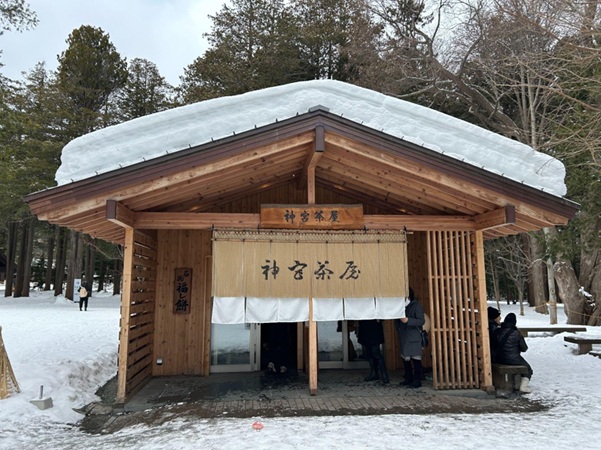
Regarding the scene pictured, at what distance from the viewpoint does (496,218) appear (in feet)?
22.0

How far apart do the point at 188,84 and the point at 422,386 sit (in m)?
20.4

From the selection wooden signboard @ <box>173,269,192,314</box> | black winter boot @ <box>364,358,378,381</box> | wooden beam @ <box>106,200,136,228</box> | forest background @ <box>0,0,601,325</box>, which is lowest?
black winter boot @ <box>364,358,378,381</box>

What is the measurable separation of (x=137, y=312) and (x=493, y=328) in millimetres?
6532

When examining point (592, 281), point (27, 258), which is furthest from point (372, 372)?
point (27, 258)

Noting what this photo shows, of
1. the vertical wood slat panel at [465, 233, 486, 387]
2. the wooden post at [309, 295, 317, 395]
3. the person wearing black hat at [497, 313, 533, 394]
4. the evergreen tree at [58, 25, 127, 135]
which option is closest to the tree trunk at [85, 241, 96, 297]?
the evergreen tree at [58, 25, 127, 135]

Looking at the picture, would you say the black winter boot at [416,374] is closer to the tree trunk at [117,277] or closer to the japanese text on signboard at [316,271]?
the japanese text on signboard at [316,271]

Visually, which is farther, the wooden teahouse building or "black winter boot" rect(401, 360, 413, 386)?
"black winter boot" rect(401, 360, 413, 386)

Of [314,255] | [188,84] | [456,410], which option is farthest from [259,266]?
[188,84]

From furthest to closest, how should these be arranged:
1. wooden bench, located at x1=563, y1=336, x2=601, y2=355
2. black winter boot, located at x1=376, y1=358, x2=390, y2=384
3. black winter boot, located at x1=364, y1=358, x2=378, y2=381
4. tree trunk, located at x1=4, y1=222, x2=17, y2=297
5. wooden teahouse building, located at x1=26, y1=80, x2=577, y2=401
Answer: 1. tree trunk, located at x1=4, y1=222, x2=17, y2=297
2. wooden bench, located at x1=563, y1=336, x2=601, y2=355
3. black winter boot, located at x1=364, y1=358, x2=378, y2=381
4. black winter boot, located at x1=376, y1=358, x2=390, y2=384
5. wooden teahouse building, located at x1=26, y1=80, x2=577, y2=401

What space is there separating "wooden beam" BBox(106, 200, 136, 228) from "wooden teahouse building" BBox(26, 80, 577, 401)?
0.02 metres

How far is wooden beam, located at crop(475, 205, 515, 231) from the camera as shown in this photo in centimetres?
641

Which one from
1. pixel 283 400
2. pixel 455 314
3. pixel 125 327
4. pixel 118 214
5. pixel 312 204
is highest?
pixel 312 204

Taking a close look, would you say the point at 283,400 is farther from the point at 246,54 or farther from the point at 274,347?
the point at 246,54

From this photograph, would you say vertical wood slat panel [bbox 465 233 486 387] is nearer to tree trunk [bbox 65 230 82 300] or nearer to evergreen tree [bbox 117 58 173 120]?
evergreen tree [bbox 117 58 173 120]
